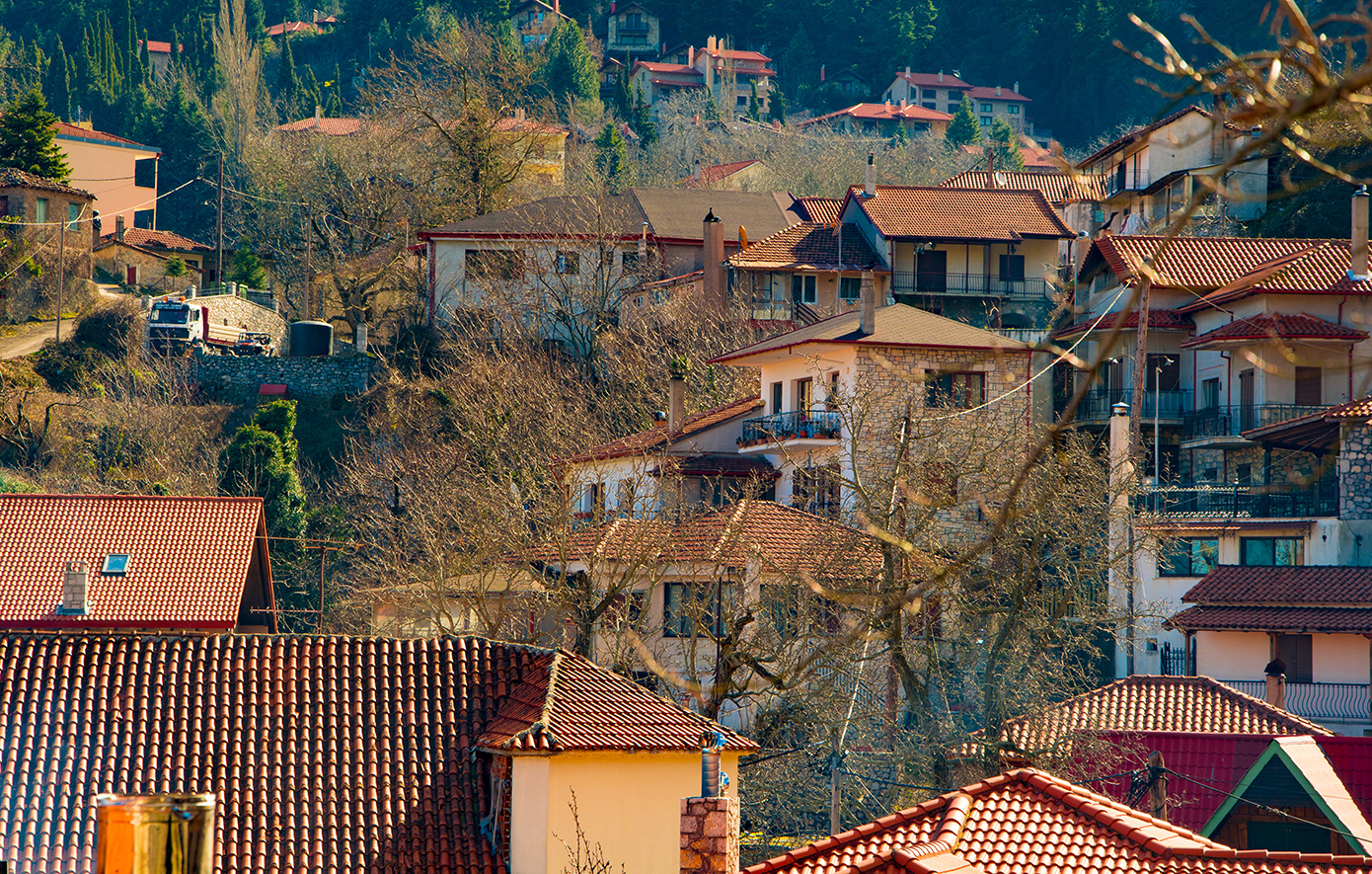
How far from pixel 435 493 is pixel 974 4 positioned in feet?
256

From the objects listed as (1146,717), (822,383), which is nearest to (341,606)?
(822,383)

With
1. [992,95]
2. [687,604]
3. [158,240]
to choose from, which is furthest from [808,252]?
[992,95]

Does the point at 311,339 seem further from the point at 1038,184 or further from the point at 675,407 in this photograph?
the point at 1038,184

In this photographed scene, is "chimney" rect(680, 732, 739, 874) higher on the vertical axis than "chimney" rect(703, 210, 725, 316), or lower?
lower

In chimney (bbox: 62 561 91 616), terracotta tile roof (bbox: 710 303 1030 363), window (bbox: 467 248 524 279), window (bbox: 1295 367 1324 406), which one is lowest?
chimney (bbox: 62 561 91 616)

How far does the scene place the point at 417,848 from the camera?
14.5m

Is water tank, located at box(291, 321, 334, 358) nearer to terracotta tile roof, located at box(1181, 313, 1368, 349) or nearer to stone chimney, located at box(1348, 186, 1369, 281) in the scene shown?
terracotta tile roof, located at box(1181, 313, 1368, 349)

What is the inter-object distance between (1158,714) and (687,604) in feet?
27.8

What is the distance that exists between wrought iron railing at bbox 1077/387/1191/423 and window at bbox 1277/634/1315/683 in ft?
39.2

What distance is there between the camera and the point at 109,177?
2982 inches

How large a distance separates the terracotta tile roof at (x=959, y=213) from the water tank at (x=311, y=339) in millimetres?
20177

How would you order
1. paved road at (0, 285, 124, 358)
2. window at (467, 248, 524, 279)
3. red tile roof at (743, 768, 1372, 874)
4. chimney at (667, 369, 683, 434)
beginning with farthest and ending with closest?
paved road at (0, 285, 124, 358)
window at (467, 248, 524, 279)
chimney at (667, 369, 683, 434)
red tile roof at (743, 768, 1372, 874)

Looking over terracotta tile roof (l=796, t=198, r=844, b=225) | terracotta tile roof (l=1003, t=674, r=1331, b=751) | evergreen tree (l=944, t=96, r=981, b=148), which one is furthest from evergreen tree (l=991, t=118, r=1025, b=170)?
terracotta tile roof (l=1003, t=674, r=1331, b=751)

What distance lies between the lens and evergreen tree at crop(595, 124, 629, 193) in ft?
237
